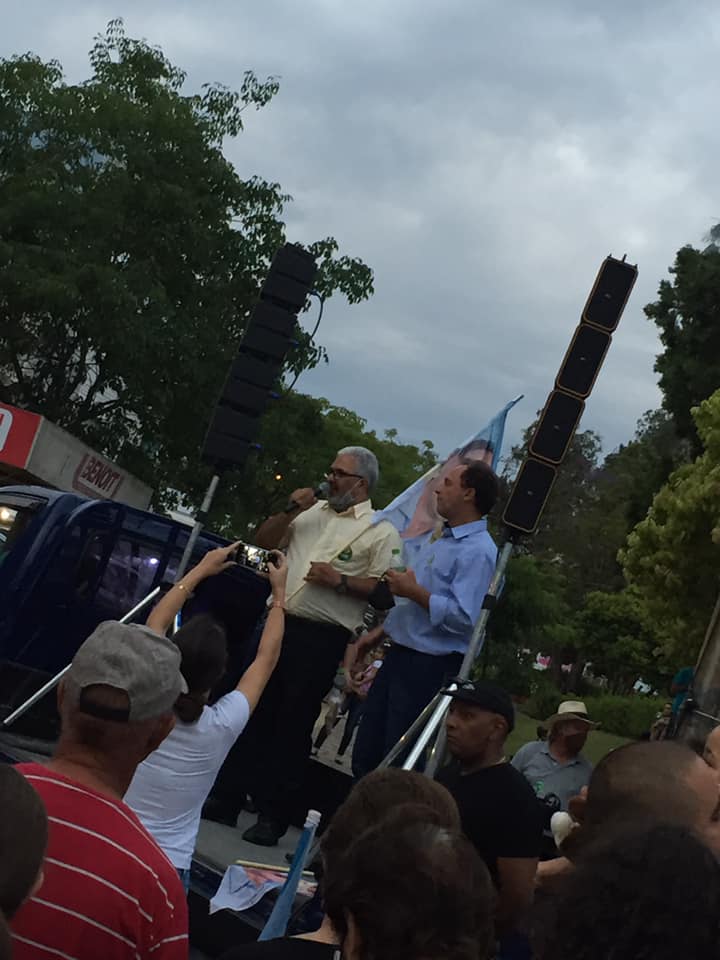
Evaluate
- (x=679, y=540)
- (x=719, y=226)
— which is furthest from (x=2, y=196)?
(x=719, y=226)

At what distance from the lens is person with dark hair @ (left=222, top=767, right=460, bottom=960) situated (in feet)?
8.47

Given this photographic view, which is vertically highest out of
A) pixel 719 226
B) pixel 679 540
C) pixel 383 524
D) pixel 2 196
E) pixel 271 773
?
pixel 719 226

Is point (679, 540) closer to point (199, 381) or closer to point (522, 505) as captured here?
point (199, 381)

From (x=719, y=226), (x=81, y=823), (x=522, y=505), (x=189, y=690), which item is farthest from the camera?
(x=719, y=226)

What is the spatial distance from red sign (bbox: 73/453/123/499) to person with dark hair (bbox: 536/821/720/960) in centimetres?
2203

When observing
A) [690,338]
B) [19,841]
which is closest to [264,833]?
[19,841]

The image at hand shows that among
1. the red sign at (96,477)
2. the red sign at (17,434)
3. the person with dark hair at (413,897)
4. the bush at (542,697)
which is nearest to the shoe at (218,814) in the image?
the person with dark hair at (413,897)

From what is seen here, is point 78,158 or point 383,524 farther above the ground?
point 78,158

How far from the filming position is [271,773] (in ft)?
21.9

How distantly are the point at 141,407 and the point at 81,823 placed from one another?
21.5m

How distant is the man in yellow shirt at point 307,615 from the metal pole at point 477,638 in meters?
0.54

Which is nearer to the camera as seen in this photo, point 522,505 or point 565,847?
point 565,847

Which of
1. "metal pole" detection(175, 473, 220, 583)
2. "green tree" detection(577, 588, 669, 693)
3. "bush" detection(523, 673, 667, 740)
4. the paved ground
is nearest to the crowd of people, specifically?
the paved ground

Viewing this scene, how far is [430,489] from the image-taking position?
7.61 m
